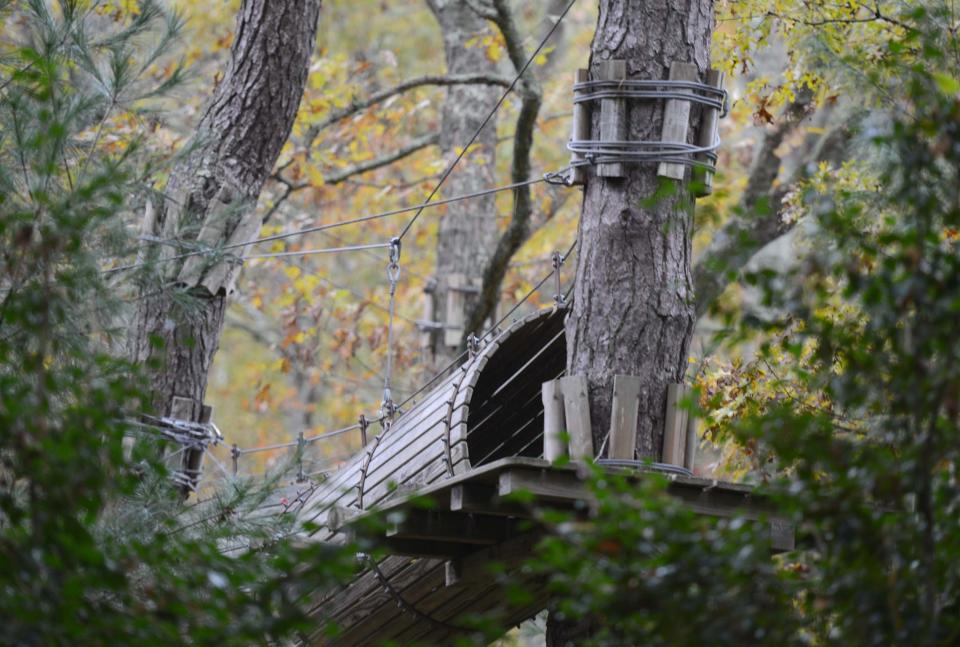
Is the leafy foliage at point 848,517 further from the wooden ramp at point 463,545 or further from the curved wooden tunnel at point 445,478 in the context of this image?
the curved wooden tunnel at point 445,478

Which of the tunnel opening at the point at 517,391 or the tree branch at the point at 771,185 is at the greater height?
Answer: the tree branch at the point at 771,185

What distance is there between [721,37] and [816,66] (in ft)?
1.71

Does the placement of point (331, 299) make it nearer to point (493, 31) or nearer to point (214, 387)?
point (493, 31)

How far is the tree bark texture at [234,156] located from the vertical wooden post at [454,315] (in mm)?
2896

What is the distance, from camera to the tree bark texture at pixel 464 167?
32.3 feet

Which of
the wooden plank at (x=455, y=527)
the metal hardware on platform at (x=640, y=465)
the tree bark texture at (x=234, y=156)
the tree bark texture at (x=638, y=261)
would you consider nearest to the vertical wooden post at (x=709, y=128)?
the tree bark texture at (x=638, y=261)

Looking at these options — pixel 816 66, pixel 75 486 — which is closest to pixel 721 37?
A: pixel 816 66

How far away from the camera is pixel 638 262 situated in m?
4.44

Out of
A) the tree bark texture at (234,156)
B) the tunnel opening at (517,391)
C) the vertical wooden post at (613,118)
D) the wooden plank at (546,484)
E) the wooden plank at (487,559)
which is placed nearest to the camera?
the wooden plank at (546,484)

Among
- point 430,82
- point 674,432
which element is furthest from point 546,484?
point 430,82

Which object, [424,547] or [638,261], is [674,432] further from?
[424,547]

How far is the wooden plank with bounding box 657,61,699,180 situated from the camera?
4.43 m

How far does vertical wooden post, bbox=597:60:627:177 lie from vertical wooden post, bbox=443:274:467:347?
501 centimetres

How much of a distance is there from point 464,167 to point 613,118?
622 centimetres
